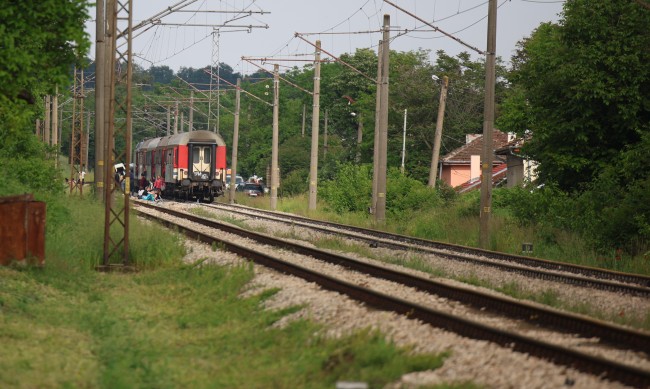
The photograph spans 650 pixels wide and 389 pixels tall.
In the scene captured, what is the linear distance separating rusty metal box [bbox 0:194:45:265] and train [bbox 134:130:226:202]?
35.2m

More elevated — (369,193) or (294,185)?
(369,193)

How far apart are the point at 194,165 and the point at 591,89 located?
29.4 meters

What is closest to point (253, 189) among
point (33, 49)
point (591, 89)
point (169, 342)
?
point (591, 89)

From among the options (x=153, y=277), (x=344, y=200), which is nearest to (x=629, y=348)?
(x=153, y=277)

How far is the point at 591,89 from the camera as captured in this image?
28.6m

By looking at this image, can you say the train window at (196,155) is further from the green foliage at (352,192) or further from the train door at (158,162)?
the green foliage at (352,192)

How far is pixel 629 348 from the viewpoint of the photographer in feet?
36.1

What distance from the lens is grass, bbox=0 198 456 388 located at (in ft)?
31.6

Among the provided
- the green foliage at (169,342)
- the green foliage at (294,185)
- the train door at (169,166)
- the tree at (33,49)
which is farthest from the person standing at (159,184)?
the green foliage at (169,342)

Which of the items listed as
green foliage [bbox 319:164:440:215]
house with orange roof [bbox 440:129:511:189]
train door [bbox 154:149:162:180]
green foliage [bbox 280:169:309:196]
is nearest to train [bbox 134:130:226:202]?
train door [bbox 154:149:162:180]

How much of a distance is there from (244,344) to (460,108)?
233 feet

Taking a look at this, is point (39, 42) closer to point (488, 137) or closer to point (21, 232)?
point (21, 232)

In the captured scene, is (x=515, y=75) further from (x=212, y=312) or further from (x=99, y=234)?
(x=212, y=312)

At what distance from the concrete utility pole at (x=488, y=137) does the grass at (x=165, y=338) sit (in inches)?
399
